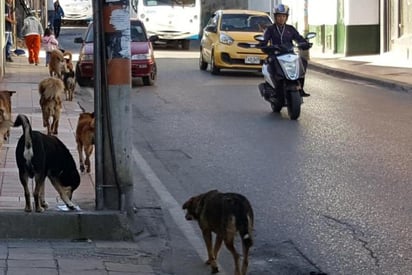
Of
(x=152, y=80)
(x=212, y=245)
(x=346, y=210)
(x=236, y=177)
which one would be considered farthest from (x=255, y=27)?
(x=212, y=245)

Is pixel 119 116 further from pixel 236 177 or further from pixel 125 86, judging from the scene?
pixel 236 177

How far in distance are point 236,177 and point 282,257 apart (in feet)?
11.5

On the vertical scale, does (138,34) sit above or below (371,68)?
above

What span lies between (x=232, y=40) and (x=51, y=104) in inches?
468

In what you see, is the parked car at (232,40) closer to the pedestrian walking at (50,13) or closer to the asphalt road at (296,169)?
the asphalt road at (296,169)

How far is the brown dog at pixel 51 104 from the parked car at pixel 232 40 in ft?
37.0

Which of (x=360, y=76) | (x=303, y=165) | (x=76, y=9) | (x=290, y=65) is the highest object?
(x=76, y=9)

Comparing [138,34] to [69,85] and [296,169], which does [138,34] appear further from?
[296,169]

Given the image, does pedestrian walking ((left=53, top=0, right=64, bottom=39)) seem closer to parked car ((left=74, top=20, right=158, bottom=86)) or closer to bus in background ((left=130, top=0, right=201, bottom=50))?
bus in background ((left=130, top=0, right=201, bottom=50))

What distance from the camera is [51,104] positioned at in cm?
1466

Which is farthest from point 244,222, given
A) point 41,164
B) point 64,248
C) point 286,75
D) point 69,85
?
point 69,85

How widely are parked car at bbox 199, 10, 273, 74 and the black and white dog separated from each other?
16.8 metres

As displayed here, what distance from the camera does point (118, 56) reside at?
8.79 m

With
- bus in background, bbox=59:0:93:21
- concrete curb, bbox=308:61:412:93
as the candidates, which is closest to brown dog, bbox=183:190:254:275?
concrete curb, bbox=308:61:412:93
